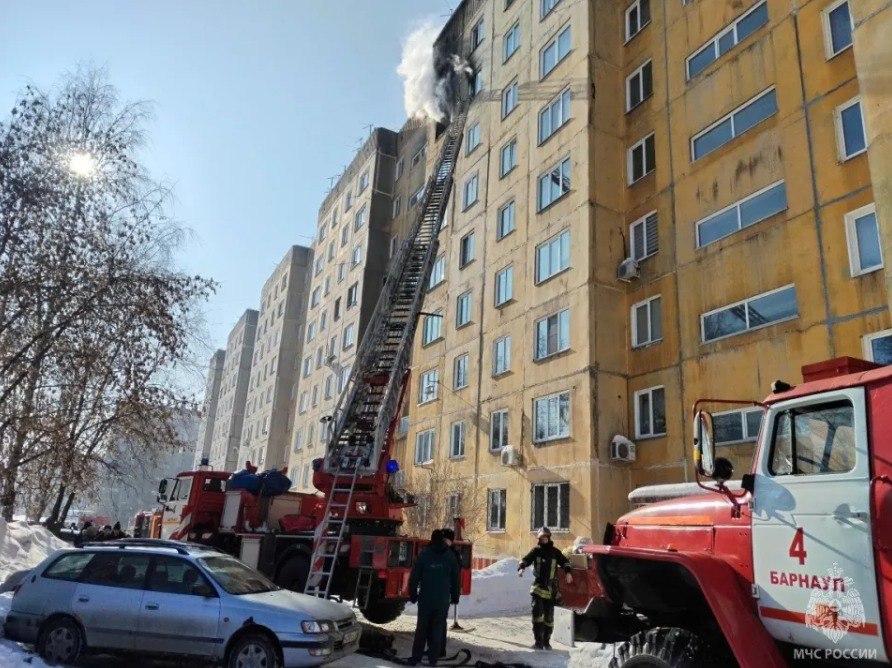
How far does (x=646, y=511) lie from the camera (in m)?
5.92

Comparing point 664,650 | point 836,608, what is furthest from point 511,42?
point 836,608

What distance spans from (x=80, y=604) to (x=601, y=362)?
12.6 meters

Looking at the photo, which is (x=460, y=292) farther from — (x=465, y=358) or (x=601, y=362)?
(x=601, y=362)

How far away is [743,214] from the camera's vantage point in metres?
15.1

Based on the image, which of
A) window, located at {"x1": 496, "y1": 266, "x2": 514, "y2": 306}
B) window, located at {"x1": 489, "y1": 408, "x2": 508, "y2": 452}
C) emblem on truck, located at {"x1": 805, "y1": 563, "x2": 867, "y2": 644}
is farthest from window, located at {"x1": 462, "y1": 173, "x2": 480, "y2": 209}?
emblem on truck, located at {"x1": 805, "y1": 563, "x2": 867, "y2": 644}

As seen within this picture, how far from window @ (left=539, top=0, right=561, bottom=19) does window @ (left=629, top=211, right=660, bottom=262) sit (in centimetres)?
970

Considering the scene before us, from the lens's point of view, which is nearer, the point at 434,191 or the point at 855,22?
the point at 855,22

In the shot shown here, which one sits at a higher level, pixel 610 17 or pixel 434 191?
pixel 610 17

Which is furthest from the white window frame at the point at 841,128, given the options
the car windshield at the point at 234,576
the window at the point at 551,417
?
the car windshield at the point at 234,576

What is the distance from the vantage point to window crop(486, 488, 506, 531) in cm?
1950

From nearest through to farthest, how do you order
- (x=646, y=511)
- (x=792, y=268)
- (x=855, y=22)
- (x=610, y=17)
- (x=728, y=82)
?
(x=646, y=511), (x=855, y=22), (x=792, y=268), (x=728, y=82), (x=610, y=17)

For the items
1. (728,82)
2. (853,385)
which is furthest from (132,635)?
(728,82)

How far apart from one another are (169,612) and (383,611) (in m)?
4.37

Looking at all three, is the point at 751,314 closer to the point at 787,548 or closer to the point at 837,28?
the point at 837,28
